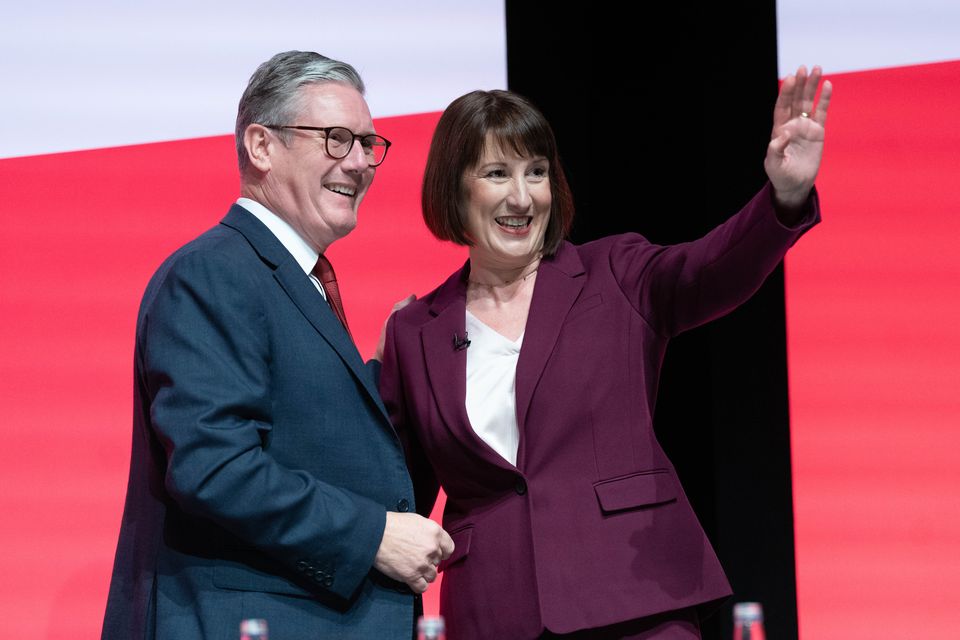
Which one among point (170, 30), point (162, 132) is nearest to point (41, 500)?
point (162, 132)

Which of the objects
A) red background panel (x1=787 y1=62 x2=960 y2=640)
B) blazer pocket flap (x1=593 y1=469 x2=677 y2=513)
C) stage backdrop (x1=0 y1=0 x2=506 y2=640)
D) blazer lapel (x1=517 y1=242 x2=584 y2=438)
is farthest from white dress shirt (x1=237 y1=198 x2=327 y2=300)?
red background panel (x1=787 y1=62 x2=960 y2=640)

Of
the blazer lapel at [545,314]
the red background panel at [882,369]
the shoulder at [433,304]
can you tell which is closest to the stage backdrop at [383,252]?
the red background panel at [882,369]

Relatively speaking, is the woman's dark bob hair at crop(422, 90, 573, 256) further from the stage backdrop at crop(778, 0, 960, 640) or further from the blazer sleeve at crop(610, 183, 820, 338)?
the stage backdrop at crop(778, 0, 960, 640)

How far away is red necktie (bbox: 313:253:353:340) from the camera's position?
7.00ft

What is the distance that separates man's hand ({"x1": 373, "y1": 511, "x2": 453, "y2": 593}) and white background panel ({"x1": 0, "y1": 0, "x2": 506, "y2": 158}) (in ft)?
5.24

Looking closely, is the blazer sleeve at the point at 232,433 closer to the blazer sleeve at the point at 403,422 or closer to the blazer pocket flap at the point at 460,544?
the blazer pocket flap at the point at 460,544

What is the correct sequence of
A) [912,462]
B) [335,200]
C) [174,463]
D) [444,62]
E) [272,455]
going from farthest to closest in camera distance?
[444,62] → [912,462] → [335,200] → [272,455] → [174,463]

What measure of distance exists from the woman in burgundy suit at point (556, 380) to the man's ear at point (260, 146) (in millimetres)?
361

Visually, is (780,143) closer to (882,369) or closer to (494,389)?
(494,389)

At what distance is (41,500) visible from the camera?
3145 millimetres

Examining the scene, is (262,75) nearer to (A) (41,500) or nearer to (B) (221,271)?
(B) (221,271)

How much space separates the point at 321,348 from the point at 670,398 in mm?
1349

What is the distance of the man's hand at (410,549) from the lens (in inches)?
72.7

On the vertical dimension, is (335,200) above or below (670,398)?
above
